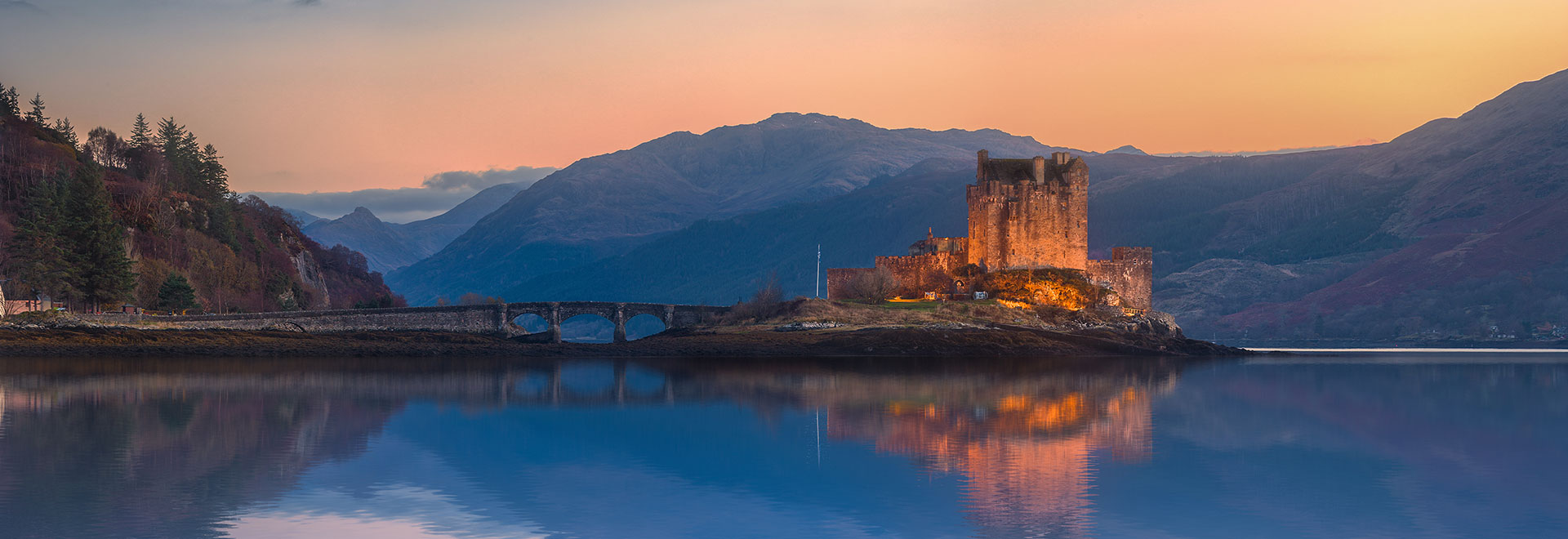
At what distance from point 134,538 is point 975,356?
68.3 m

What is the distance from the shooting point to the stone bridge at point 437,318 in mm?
83062

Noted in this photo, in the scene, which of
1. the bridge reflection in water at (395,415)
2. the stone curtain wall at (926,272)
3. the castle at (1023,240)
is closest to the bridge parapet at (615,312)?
the castle at (1023,240)

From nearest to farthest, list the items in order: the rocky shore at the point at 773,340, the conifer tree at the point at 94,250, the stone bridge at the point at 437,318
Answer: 1. the rocky shore at the point at 773,340
2. the conifer tree at the point at 94,250
3. the stone bridge at the point at 437,318

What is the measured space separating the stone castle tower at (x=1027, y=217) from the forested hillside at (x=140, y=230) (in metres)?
51.2

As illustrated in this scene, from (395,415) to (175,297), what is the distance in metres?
54.1

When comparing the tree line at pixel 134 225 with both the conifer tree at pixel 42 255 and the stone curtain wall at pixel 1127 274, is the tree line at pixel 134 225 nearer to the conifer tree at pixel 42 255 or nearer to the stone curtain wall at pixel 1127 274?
the conifer tree at pixel 42 255

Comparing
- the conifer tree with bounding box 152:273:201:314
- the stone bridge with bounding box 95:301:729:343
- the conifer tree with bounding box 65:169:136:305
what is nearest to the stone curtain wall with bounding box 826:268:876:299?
the stone bridge with bounding box 95:301:729:343

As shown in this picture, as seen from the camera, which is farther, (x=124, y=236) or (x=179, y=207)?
(x=179, y=207)

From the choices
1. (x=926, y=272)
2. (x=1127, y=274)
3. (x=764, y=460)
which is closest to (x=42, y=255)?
(x=926, y=272)

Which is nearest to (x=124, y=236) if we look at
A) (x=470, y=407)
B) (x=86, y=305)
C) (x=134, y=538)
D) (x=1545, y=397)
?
(x=86, y=305)

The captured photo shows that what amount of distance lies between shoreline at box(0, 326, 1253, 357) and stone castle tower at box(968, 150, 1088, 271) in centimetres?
860

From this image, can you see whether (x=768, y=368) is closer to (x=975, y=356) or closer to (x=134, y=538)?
Answer: (x=975, y=356)

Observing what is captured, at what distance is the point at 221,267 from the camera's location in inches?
3962

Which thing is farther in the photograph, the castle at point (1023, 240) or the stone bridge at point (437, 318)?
the castle at point (1023, 240)
